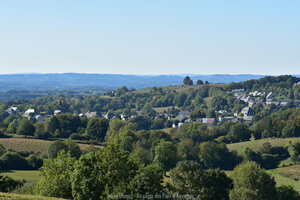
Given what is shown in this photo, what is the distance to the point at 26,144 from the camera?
77125 millimetres

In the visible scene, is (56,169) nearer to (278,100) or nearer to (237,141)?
(237,141)

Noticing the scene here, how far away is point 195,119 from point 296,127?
63276 millimetres

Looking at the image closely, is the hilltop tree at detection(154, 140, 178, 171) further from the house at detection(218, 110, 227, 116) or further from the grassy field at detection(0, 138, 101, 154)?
the house at detection(218, 110, 227, 116)

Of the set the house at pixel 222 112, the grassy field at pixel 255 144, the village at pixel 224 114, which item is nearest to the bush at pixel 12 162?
the grassy field at pixel 255 144

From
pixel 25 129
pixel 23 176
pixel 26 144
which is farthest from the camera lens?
pixel 25 129

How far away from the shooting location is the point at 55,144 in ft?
215

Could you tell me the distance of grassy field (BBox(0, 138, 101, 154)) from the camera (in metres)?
74.0

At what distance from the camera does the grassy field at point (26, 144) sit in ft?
243

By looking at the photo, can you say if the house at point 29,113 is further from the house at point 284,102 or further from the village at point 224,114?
the house at point 284,102

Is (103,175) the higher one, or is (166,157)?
(103,175)

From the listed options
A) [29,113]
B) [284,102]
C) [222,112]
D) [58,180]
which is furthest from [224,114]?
[58,180]

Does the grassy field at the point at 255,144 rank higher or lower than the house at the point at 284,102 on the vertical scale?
lower

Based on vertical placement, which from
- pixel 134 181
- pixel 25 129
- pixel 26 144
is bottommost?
pixel 26 144

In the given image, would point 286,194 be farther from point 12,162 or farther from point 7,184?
point 12,162
